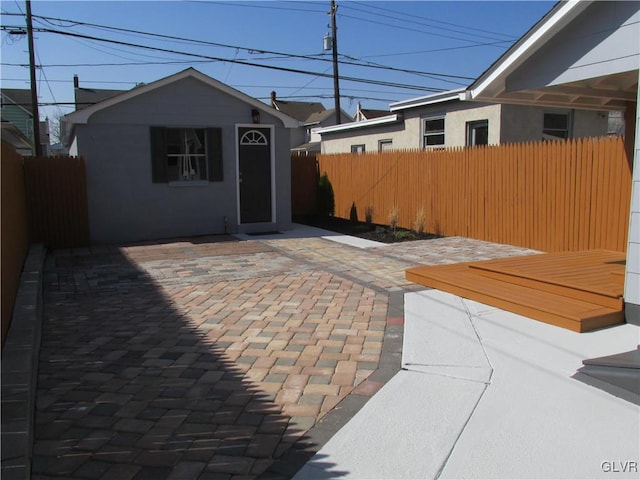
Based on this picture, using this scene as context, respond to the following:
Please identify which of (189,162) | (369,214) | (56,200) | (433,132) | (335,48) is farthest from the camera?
(335,48)

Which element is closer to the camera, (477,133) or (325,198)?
(477,133)

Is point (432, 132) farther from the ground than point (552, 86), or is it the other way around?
point (432, 132)

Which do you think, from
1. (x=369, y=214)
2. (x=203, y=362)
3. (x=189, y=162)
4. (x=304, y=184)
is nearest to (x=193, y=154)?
(x=189, y=162)

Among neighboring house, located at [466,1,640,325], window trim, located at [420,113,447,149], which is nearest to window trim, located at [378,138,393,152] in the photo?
window trim, located at [420,113,447,149]

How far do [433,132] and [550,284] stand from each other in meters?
9.95

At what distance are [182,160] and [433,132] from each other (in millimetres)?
7306

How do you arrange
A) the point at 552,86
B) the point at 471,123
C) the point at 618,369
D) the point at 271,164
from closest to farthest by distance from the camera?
the point at 618,369 < the point at 552,86 < the point at 271,164 < the point at 471,123

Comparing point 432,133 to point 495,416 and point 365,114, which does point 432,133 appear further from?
point 365,114

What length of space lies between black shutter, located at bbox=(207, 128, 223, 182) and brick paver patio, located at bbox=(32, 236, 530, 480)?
4.12 metres

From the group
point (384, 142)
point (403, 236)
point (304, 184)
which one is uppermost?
point (384, 142)

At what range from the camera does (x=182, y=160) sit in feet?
40.4

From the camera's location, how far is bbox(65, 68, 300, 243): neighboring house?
11.3m

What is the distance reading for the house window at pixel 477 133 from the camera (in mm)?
13445

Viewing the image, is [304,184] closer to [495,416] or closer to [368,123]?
[368,123]
